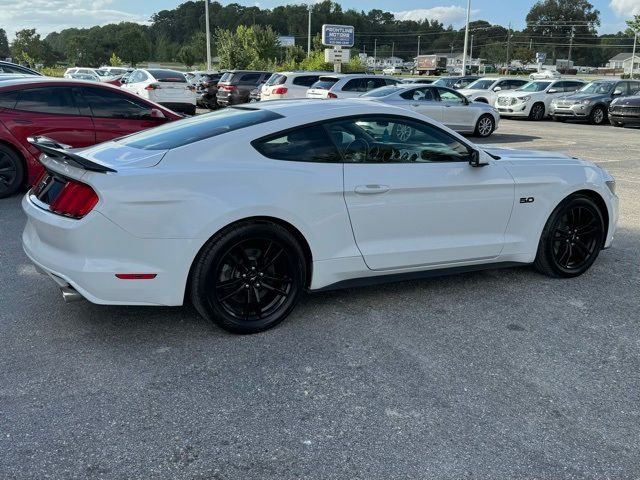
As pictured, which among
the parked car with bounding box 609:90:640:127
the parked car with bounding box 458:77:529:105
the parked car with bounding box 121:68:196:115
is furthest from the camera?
the parked car with bounding box 458:77:529:105

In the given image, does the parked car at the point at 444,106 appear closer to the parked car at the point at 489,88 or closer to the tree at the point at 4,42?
the parked car at the point at 489,88

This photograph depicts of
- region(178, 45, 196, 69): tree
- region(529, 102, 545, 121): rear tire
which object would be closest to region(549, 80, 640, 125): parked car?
region(529, 102, 545, 121): rear tire

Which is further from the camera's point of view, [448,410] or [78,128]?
[78,128]

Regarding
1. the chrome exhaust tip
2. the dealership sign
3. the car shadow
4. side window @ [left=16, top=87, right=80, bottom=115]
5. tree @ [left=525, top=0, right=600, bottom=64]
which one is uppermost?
tree @ [left=525, top=0, right=600, bottom=64]

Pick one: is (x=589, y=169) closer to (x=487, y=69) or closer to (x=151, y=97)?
(x=151, y=97)

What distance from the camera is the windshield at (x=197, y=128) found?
13.3ft

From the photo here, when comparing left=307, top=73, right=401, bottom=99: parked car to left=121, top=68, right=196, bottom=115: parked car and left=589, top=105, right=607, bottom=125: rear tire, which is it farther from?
left=589, top=105, right=607, bottom=125: rear tire

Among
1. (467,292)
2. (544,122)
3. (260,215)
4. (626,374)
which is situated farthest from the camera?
(544,122)

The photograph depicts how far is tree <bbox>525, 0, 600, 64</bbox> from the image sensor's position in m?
146

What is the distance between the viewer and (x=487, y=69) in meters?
114

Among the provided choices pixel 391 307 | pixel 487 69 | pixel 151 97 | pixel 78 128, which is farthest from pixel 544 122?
pixel 487 69

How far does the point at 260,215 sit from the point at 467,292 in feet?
6.42

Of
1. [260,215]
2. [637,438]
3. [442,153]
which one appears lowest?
[637,438]

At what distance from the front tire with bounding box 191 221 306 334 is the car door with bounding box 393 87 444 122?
12.1m
